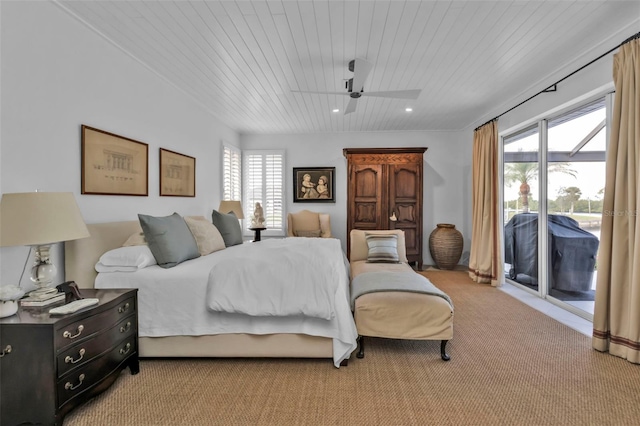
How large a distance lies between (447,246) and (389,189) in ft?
4.83

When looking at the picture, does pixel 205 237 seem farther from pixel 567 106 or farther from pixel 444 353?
pixel 567 106

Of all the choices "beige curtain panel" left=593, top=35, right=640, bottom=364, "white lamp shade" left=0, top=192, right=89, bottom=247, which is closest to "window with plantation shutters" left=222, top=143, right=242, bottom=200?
"white lamp shade" left=0, top=192, right=89, bottom=247

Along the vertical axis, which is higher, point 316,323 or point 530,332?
point 316,323

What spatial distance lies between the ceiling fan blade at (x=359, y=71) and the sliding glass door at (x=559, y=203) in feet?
→ 7.60

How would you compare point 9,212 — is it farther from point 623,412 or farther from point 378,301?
point 623,412

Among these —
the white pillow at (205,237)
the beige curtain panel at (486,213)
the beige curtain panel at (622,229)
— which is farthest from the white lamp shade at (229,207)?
Result: the beige curtain panel at (622,229)

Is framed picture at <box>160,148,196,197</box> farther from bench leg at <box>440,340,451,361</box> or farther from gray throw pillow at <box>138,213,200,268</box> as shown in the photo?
bench leg at <box>440,340,451,361</box>

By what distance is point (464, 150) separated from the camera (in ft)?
19.6

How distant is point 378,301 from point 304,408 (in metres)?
0.95

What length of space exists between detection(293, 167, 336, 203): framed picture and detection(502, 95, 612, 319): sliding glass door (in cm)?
306

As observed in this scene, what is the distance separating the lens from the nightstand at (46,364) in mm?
1557

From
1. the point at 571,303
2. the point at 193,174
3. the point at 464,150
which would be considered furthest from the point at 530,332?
the point at 193,174

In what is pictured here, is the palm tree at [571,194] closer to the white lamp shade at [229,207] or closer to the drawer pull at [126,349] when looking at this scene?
the white lamp shade at [229,207]

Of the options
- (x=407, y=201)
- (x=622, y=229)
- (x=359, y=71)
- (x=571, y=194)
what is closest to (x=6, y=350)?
(x=359, y=71)
